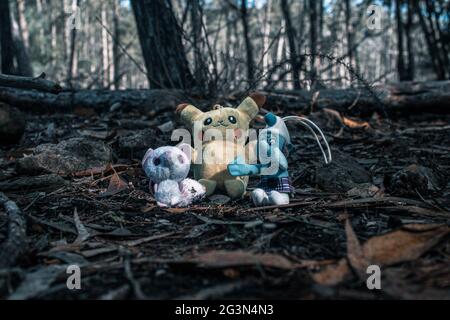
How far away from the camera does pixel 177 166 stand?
8.65 ft

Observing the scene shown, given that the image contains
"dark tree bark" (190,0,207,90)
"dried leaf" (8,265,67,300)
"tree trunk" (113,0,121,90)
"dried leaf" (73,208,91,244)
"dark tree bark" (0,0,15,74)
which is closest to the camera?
"dried leaf" (8,265,67,300)

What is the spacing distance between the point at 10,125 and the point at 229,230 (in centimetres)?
270

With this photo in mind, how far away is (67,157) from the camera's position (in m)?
3.30

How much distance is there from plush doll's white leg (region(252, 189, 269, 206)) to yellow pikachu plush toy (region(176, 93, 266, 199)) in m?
0.18

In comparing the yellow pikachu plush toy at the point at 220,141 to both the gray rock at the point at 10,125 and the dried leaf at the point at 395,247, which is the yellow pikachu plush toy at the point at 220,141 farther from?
the gray rock at the point at 10,125

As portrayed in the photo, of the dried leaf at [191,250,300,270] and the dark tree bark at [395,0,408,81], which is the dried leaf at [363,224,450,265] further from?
the dark tree bark at [395,0,408,81]

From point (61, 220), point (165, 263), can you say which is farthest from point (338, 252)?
point (61, 220)

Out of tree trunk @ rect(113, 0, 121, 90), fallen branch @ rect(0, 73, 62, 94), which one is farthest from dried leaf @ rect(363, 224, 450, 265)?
tree trunk @ rect(113, 0, 121, 90)

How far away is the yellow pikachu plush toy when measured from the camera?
2.78 m

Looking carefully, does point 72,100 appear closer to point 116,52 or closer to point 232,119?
point 232,119

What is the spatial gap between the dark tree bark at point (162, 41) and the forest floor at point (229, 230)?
1.60 m

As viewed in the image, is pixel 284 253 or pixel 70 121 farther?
pixel 70 121

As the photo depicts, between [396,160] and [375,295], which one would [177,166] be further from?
[396,160]
